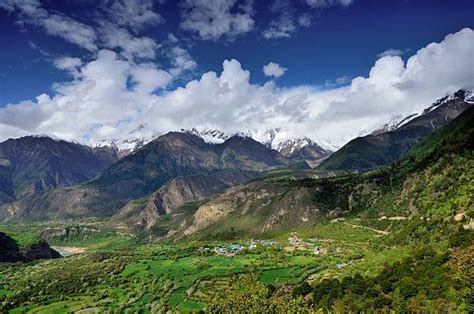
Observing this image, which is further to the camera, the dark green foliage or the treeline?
the dark green foliage

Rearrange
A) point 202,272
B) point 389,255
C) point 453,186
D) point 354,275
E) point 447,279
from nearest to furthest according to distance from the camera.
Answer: point 447,279, point 354,275, point 389,255, point 453,186, point 202,272

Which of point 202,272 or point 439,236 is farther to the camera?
point 202,272

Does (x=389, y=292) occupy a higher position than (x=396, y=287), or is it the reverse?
(x=396, y=287)

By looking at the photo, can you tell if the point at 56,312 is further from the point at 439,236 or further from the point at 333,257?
the point at 439,236

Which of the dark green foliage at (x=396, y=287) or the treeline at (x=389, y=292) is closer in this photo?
the treeline at (x=389, y=292)

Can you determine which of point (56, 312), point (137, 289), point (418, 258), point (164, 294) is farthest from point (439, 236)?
point (56, 312)

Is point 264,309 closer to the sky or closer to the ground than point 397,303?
closer to the sky

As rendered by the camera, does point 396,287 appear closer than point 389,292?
Yes

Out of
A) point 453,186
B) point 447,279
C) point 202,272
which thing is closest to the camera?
point 447,279

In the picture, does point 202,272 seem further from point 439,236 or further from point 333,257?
point 439,236
